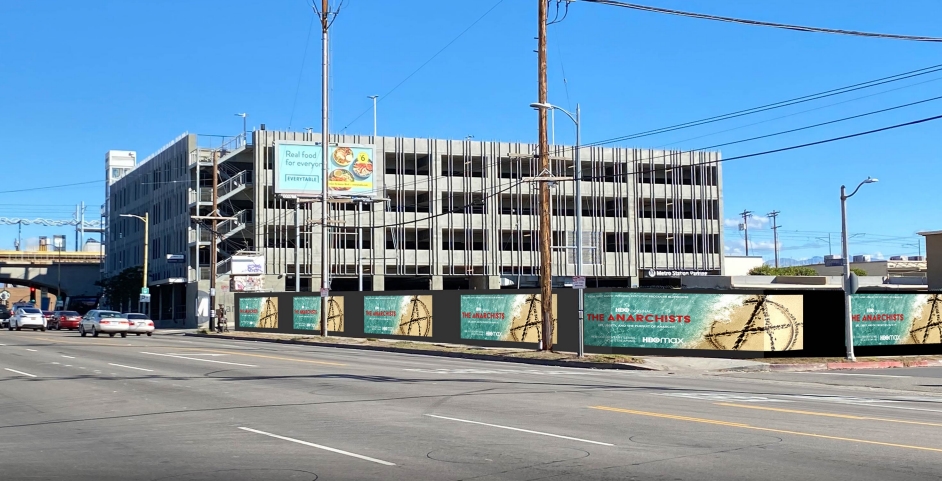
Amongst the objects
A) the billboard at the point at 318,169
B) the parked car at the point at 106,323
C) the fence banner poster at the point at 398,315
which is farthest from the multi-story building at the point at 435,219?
the fence banner poster at the point at 398,315

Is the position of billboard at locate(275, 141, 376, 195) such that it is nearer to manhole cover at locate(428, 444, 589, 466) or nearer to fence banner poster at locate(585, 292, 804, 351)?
fence banner poster at locate(585, 292, 804, 351)

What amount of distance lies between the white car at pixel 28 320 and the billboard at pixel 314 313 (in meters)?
19.9

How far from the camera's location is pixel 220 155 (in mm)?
81625

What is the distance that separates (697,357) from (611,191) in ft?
192

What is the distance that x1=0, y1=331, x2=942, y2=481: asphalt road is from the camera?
1013 cm

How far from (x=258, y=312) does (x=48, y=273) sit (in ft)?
212

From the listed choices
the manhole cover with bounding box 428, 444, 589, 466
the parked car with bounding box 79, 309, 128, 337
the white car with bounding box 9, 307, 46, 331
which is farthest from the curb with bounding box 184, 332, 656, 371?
the white car with bounding box 9, 307, 46, 331

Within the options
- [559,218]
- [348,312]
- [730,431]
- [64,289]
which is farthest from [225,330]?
[64,289]

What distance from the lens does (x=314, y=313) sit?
53312mm

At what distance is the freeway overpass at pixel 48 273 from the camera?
11144 centimetres

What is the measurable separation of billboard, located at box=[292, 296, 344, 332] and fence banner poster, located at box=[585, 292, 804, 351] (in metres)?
21.6

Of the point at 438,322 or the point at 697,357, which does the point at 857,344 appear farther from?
the point at 438,322

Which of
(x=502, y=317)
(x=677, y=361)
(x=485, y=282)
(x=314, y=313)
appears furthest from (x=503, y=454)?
(x=485, y=282)

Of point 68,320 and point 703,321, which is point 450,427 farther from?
point 68,320
